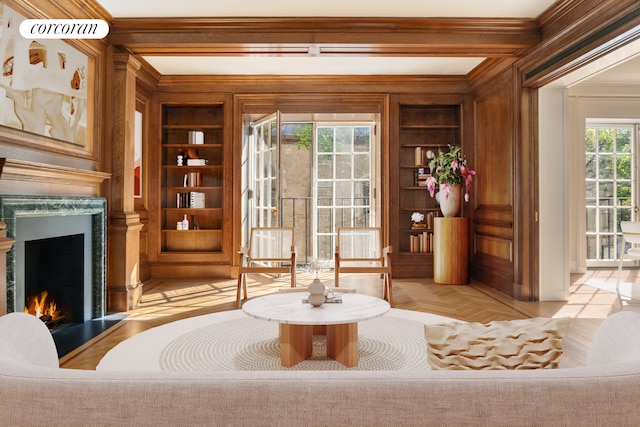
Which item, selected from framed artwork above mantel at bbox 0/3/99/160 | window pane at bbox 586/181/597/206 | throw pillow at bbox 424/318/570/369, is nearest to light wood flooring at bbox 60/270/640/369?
window pane at bbox 586/181/597/206

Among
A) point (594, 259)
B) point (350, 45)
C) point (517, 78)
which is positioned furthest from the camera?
point (594, 259)

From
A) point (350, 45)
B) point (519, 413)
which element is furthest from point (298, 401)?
point (350, 45)

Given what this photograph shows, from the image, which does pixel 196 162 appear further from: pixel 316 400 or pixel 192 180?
pixel 316 400

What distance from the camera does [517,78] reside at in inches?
180

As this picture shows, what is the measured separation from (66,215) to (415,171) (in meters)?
4.41

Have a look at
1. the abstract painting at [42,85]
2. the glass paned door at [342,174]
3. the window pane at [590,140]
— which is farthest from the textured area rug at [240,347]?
the window pane at [590,140]

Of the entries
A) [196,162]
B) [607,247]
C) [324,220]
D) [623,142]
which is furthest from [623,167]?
Answer: [196,162]

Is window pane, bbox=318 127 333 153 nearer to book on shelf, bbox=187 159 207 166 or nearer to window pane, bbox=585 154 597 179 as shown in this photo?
book on shelf, bbox=187 159 207 166

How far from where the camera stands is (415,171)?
609 cm

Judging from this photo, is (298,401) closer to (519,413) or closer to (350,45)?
(519,413)

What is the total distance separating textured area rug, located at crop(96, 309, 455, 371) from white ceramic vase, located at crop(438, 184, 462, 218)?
1971 mm

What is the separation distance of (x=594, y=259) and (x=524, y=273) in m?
3.09

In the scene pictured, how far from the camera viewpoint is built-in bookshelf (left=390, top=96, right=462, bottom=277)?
19.2ft

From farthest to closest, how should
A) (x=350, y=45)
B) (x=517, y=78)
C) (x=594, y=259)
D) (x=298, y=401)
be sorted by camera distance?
(x=594, y=259) < (x=517, y=78) < (x=350, y=45) < (x=298, y=401)
